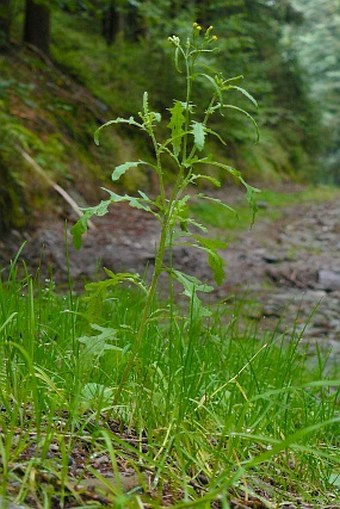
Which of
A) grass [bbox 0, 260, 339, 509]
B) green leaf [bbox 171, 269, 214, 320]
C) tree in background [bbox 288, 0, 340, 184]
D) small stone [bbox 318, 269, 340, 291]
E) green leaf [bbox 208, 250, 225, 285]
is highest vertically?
tree in background [bbox 288, 0, 340, 184]

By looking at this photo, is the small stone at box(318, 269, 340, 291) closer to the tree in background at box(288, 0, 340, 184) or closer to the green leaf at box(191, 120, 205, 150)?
the green leaf at box(191, 120, 205, 150)

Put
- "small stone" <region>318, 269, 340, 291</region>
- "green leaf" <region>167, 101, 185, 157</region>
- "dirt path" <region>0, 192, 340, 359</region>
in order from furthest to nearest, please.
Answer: "small stone" <region>318, 269, 340, 291</region> < "dirt path" <region>0, 192, 340, 359</region> < "green leaf" <region>167, 101, 185, 157</region>

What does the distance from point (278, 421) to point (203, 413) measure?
28 centimetres

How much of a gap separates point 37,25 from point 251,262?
16.5ft

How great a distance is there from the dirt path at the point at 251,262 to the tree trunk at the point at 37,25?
311 cm

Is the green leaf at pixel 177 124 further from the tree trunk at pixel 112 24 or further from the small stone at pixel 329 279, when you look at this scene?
the tree trunk at pixel 112 24

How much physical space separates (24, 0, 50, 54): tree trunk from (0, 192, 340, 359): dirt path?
3107mm

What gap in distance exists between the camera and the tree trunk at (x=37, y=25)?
948cm

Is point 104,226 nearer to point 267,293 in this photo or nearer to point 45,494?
point 267,293

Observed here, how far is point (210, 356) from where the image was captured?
2.32 m

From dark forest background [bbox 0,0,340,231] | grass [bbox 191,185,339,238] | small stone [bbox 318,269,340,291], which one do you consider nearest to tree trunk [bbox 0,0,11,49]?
dark forest background [bbox 0,0,340,231]

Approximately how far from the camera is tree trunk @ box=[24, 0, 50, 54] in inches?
373

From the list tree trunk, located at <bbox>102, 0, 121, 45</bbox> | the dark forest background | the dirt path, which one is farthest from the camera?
tree trunk, located at <bbox>102, 0, 121, 45</bbox>

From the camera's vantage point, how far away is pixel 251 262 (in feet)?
24.3
